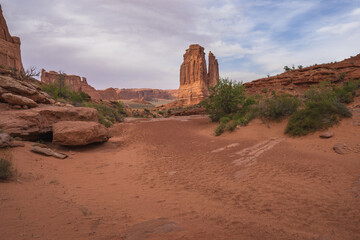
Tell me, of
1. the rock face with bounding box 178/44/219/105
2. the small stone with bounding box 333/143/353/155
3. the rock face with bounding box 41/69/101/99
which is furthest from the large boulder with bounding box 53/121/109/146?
the rock face with bounding box 41/69/101/99

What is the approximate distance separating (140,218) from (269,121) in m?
10.3

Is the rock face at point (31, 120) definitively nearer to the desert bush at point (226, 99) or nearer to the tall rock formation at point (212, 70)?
the desert bush at point (226, 99)

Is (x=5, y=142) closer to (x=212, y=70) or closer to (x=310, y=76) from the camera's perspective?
(x=310, y=76)

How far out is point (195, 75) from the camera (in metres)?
67.9

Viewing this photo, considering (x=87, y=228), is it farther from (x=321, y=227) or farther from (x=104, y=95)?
(x=104, y=95)

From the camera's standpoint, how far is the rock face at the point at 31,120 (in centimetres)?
665

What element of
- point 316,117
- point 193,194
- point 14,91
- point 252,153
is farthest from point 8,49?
point 316,117

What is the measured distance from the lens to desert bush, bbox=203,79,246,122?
16.7 meters

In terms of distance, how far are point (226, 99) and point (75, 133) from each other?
12.7 metres

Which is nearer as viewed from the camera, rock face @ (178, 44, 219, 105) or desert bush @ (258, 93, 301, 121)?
desert bush @ (258, 93, 301, 121)

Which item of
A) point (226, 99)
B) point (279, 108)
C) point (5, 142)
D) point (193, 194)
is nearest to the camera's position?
point (193, 194)

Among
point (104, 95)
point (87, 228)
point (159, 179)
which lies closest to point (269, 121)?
point (159, 179)

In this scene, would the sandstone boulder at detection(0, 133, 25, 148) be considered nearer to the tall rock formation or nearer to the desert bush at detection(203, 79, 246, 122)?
the desert bush at detection(203, 79, 246, 122)

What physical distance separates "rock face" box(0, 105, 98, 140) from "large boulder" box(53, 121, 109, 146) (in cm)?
55
